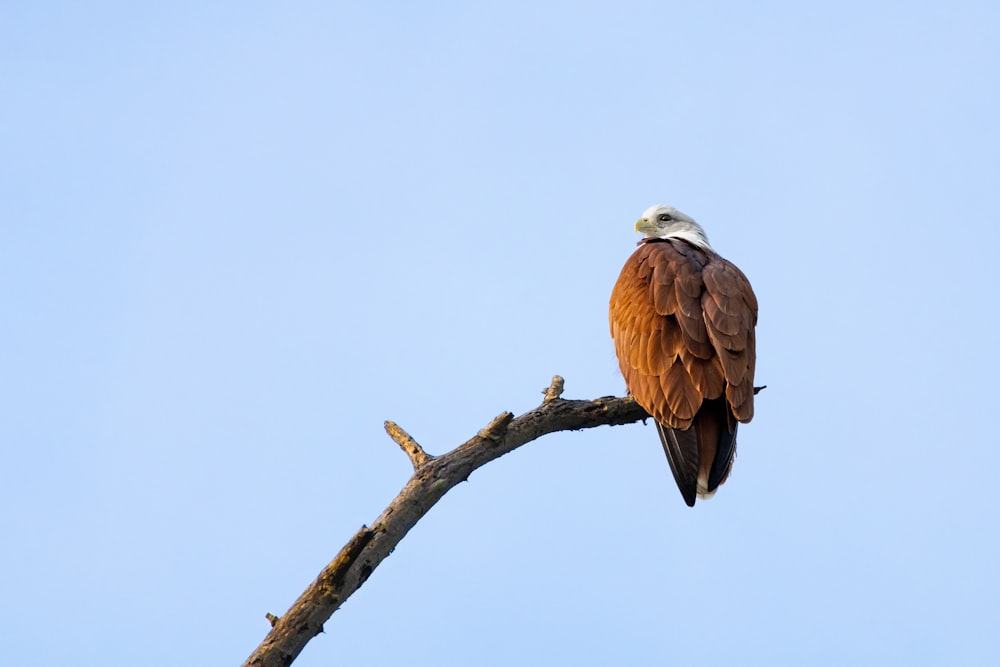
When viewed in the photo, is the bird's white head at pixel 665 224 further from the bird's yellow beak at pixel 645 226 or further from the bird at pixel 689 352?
the bird at pixel 689 352

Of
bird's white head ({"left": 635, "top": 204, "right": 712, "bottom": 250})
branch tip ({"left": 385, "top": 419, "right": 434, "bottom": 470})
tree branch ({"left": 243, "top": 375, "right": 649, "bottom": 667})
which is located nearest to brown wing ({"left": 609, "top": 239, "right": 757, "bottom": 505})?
tree branch ({"left": 243, "top": 375, "right": 649, "bottom": 667})

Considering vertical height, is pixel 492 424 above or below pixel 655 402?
below

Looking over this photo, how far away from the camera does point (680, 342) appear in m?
6.24

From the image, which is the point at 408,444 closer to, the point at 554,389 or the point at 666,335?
the point at 554,389

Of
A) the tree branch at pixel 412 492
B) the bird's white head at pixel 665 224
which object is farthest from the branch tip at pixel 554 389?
the bird's white head at pixel 665 224

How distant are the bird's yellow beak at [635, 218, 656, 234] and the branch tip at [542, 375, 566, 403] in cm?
302

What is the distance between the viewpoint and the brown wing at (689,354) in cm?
593

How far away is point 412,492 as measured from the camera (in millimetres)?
5113

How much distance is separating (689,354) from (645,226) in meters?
2.68

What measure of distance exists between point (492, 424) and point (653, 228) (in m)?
3.77

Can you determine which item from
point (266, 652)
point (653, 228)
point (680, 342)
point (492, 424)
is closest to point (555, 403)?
point (492, 424)

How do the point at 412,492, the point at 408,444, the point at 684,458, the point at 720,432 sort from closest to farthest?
the point at 412,492 < the point at 408,444 < the point at 684,458 < the point at 720,432

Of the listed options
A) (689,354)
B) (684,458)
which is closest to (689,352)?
Answer: (689,354)

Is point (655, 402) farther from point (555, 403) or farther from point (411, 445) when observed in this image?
point (411, 445)
